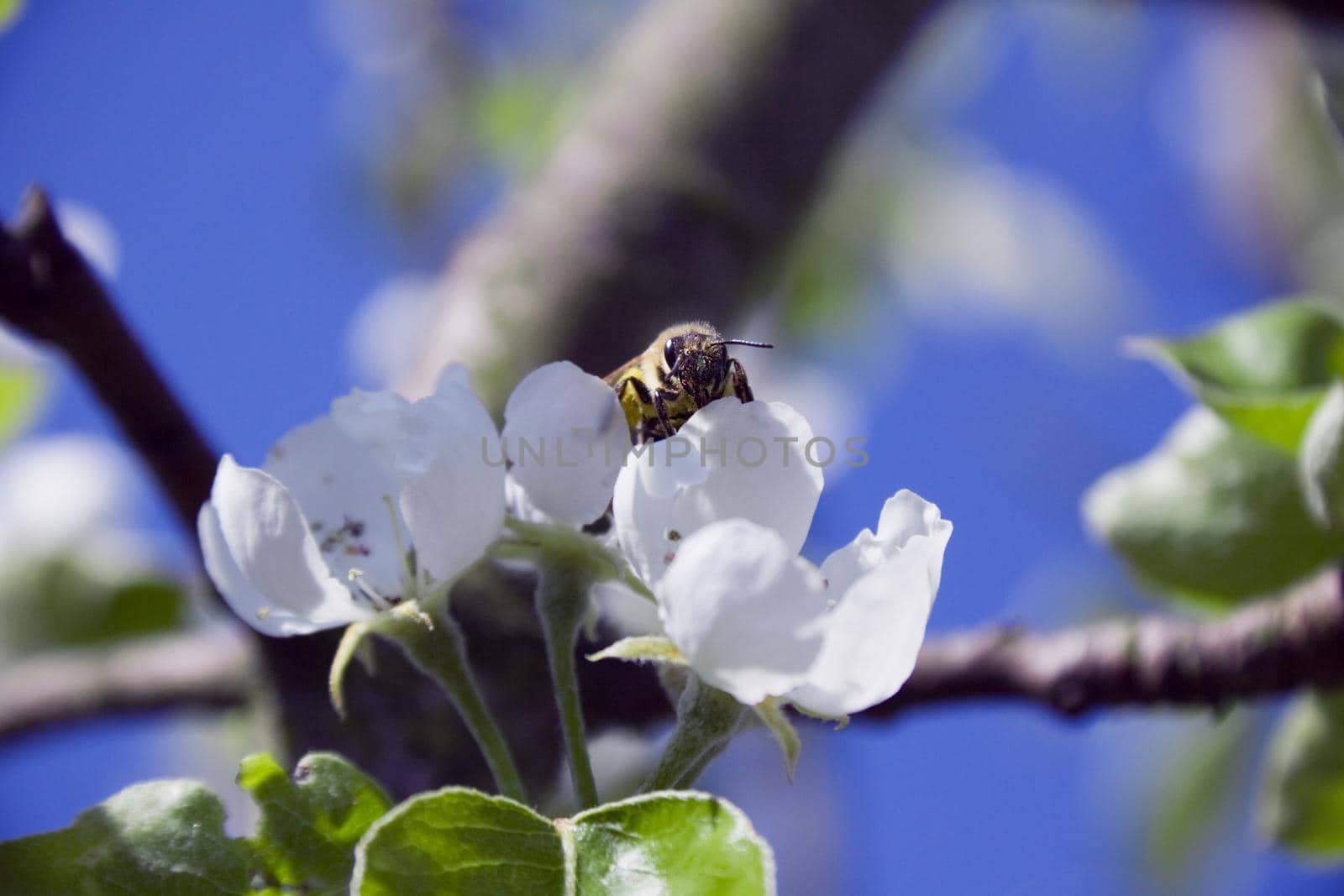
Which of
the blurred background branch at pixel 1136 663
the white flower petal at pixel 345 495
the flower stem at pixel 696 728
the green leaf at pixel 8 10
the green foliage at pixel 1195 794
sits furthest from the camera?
the green foliage at pixel 1195 794

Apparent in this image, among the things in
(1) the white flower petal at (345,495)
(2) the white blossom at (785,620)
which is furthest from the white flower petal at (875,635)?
(1) the white flower petal at (345,495)

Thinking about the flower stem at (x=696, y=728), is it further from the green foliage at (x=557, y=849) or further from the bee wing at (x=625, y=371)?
the bee wing at (x=625, y=371)

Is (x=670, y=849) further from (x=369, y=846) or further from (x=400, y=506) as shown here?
(x=400, y=506)

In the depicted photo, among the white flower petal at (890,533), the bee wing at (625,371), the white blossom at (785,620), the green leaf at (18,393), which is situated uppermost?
the green leaf at (18,393)

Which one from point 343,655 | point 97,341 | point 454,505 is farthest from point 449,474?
point 97,341

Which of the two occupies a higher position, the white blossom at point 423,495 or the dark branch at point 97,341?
the dark branch at point 97,341

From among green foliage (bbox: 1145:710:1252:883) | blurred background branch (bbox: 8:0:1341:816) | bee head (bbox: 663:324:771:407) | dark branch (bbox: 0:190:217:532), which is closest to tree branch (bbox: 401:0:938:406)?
blurred background branch (bbox: 8:0:1341:816)

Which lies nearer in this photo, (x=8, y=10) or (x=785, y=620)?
(x=785, y=620)
